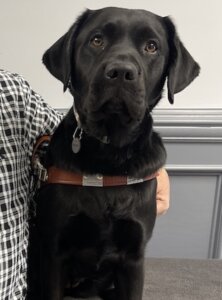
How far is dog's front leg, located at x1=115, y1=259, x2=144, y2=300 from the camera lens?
3.25 feet

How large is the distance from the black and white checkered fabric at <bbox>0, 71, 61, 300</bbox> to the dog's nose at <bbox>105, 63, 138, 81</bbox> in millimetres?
204

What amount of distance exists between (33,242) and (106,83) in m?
0.38

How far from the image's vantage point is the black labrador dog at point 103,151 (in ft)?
2.95

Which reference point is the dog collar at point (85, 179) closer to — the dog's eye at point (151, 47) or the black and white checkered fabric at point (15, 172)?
Result: the black and white checkered fabric at point (15, 172)

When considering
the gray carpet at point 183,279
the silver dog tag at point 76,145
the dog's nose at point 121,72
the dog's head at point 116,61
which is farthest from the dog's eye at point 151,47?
the gray carpet at point 183,279

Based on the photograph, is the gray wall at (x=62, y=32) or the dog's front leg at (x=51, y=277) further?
the gray wall at (x=62, y=32)

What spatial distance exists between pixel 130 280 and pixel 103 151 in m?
0.28

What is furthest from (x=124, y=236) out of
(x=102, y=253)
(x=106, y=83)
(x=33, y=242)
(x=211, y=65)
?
(x=211, y=65)

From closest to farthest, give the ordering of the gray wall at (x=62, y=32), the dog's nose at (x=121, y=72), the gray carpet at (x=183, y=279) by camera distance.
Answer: the dog's nose at (x=121, y=72) < the gray carpet at (x=183, y=279) < the gray wall at (x=62, y=32)

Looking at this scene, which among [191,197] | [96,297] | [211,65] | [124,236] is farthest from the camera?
[191,197]

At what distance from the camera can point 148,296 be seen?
3.86 ft

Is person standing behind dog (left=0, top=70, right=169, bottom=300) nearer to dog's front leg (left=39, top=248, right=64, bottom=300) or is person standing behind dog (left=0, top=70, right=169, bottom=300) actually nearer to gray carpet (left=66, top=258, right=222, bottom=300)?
dog's front leg (left=39, top=248, right=64, bottom=300)

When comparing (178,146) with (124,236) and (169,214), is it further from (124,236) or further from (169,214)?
(124,236)

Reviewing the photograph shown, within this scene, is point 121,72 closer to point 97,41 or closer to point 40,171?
point 97,41
